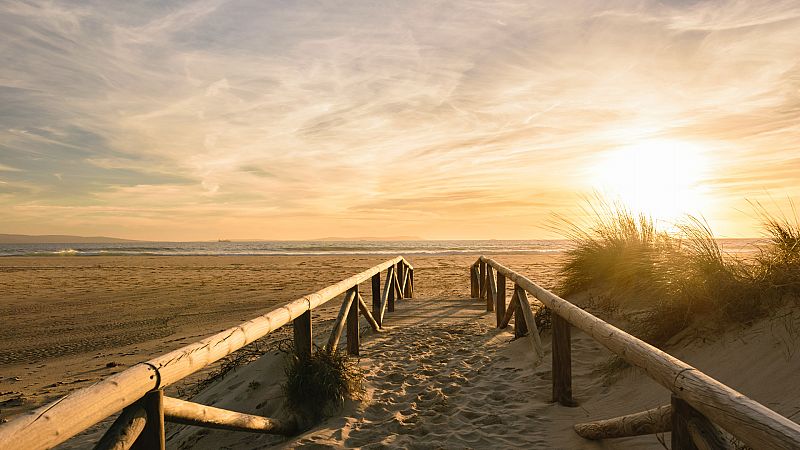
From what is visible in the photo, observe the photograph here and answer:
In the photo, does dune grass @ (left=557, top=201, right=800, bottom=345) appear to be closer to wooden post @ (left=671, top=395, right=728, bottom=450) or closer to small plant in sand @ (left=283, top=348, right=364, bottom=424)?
wooden post @ (left=671, top=395, right=728, bottom=450)

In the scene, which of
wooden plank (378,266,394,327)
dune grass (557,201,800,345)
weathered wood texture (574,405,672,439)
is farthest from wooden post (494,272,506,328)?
weathered wood texture (574,405,672,439)

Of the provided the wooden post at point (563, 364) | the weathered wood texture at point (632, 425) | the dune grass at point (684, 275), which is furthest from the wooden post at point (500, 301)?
the weathered wood texture at point (632, 425)

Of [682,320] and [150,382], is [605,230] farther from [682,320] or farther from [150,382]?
[150,382]

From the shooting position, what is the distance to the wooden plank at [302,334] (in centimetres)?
453

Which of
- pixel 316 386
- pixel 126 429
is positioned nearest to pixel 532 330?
pixel 316 386

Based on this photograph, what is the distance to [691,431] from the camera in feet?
→ 7.69

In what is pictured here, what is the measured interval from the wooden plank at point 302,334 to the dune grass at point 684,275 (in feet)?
11.7

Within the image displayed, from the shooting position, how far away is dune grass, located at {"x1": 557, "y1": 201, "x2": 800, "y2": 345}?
173 inches

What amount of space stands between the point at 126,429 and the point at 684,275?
520 cm

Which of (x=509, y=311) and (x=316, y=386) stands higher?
(x=509, y=311)

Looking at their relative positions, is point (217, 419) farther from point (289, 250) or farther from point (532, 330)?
point (289, 250)

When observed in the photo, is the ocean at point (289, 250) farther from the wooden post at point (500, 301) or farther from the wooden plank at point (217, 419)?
the wooden plank at point (217, 419)

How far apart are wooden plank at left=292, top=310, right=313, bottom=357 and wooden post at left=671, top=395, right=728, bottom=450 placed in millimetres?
3089

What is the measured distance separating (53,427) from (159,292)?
1515cm
